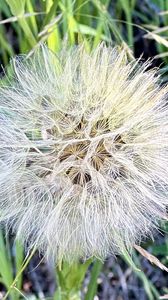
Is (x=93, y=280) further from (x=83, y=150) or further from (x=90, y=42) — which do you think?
(x=90, y=42)

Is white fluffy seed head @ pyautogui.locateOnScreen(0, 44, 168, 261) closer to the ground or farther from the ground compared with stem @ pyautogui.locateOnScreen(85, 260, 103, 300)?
farther from the ground

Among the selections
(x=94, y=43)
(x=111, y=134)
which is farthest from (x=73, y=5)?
(x=111, y=134)

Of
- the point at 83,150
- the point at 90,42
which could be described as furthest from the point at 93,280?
the point at 90,42

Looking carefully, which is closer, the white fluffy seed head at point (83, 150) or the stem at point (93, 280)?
the white fluffy seed head at point (83, 150)

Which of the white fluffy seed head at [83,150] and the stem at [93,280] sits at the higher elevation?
the white fluffy seed head at [83,150]

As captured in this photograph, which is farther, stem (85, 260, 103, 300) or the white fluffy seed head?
stem (85, 260, 103, 300)
